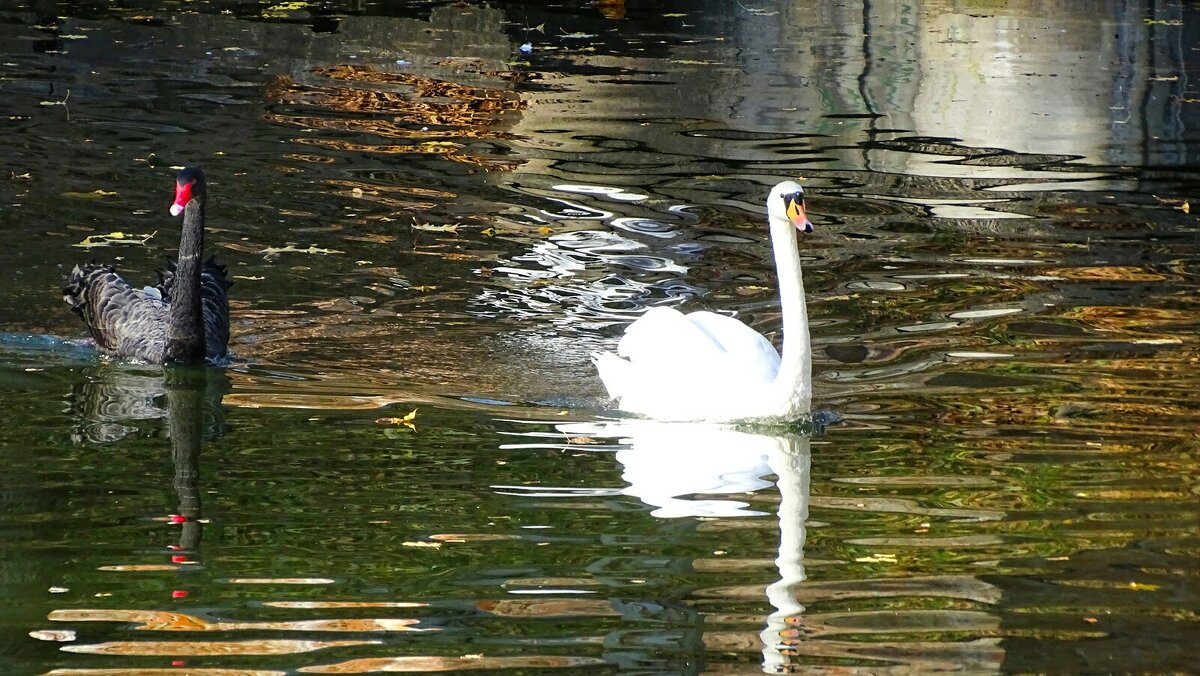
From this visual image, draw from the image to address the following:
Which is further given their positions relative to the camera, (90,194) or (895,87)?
(895,87)

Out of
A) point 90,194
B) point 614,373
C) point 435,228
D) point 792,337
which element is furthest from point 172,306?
point 90,194

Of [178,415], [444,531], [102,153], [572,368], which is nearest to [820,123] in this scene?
[102,153]

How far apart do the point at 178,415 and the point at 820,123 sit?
965 centimetres

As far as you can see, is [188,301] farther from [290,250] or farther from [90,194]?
[90,194]

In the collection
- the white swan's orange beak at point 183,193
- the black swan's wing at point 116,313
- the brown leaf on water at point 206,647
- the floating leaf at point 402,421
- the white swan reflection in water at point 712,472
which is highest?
the white swan's orange beak at point 183,193

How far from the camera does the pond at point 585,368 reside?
222 inches

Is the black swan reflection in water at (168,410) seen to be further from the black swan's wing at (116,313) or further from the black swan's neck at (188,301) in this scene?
the black swan's wing at (116,313)

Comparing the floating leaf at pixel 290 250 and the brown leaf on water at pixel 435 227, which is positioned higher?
the brown leaf on water at pixel 435 227

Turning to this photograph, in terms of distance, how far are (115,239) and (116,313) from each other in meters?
2.20

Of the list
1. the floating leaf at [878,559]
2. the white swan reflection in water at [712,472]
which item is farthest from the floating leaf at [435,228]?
the floating leaf at [878,559]

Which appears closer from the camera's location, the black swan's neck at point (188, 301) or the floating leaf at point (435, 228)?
the black swan's neck at point (188, 301)

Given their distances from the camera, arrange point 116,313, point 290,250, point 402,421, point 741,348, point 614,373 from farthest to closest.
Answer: point 290,250 → point 116,313 → point 614,373 → point 741,348 → point 402,421

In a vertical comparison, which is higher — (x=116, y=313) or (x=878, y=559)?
(x=116, y=313)

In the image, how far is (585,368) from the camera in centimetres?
956
